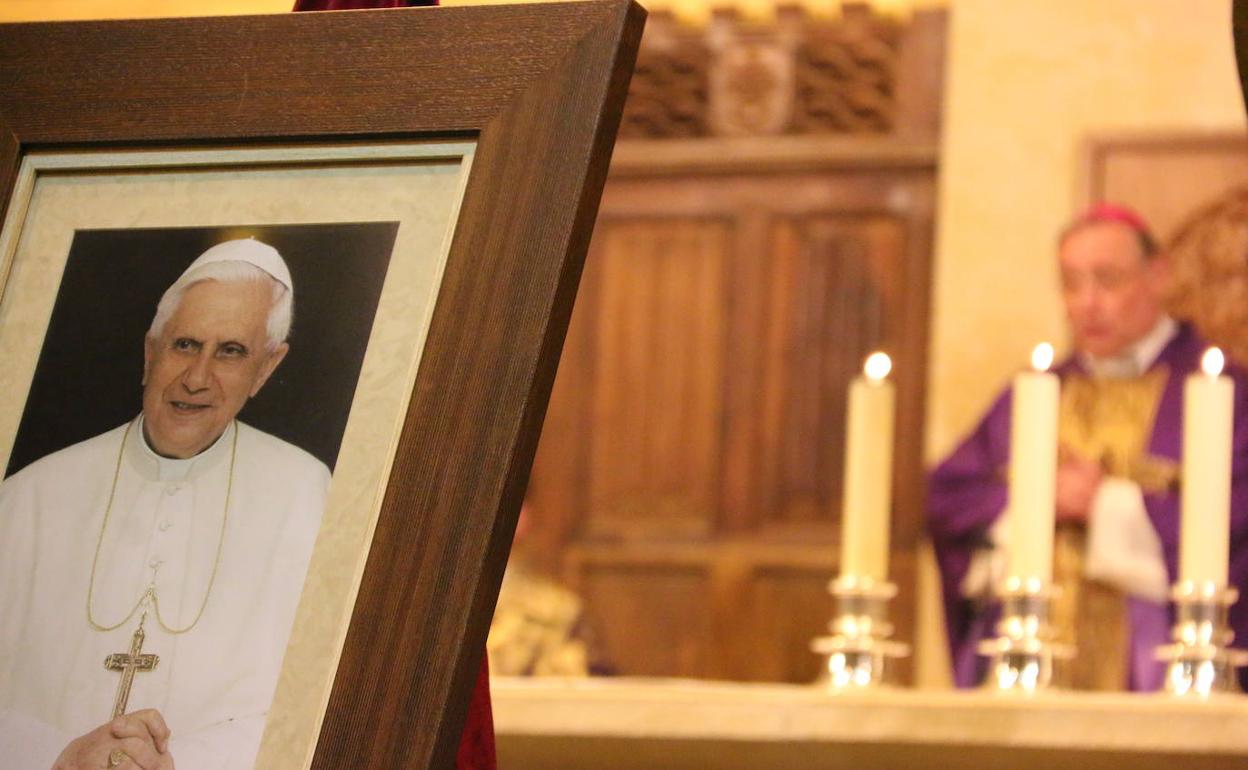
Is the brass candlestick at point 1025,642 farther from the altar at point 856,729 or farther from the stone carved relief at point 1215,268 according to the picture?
the stone carved relief at point 1215,268

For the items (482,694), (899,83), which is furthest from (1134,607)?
(482,694)

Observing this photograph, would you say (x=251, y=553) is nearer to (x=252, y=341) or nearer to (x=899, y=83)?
(x=252, y=341)

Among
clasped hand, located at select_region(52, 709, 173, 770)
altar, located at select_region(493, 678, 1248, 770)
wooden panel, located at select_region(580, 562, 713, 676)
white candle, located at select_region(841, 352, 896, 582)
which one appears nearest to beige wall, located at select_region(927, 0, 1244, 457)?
wooden panel, located at select_region(580, 562, 713, 676)

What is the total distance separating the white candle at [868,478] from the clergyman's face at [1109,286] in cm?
207

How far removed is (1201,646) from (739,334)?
113 inches

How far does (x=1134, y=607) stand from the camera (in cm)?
386

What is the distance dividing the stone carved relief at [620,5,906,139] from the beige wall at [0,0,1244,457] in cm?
21

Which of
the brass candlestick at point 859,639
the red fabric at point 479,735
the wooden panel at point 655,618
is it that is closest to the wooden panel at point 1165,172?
the wooden panel at point 655,618

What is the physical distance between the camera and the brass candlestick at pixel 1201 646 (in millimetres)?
2127

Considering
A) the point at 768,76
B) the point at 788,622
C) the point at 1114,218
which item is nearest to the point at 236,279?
the point at 1114,218

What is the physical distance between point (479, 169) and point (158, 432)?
24 cm

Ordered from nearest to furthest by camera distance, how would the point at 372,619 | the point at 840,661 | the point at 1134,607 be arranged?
1. the point at 372,619
2. the point at 840,661
3. the point at 1134,607

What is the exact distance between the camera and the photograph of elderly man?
0.98 metres

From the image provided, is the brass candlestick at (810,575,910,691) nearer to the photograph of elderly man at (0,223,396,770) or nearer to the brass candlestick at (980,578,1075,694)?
the brass candlestick at (980,578,1075,694)
